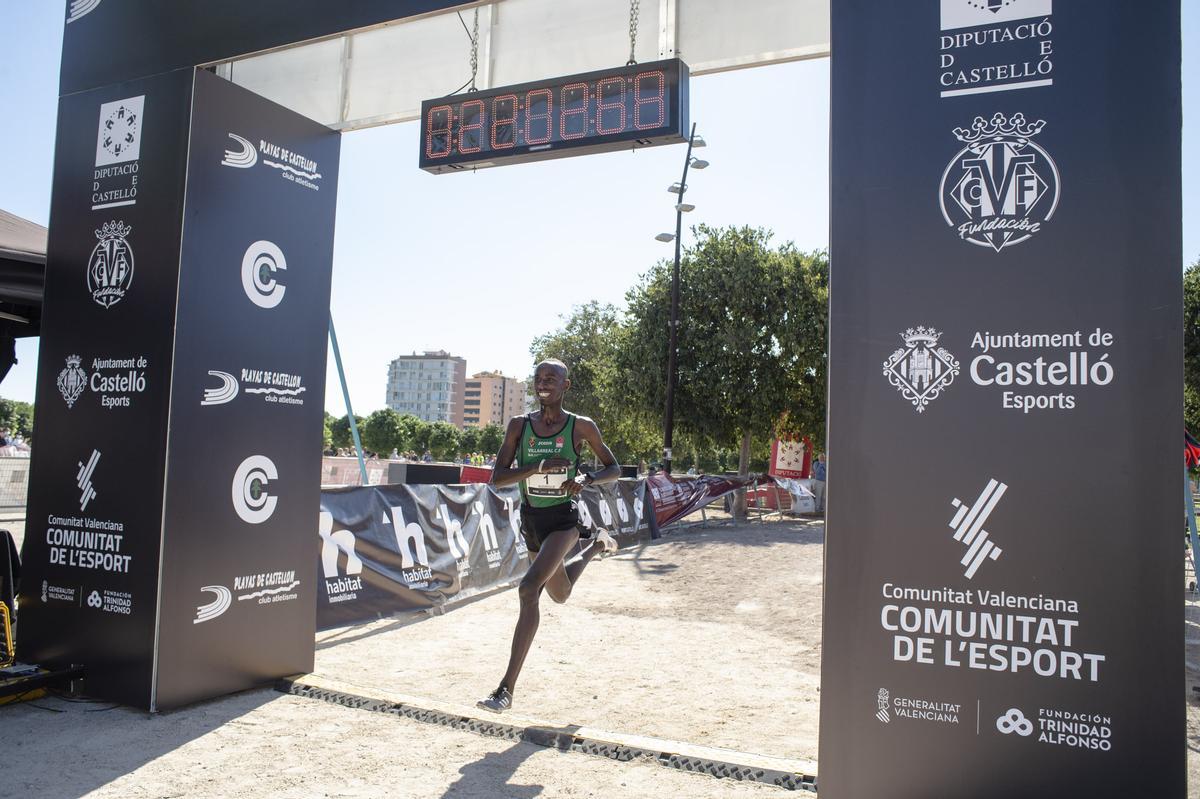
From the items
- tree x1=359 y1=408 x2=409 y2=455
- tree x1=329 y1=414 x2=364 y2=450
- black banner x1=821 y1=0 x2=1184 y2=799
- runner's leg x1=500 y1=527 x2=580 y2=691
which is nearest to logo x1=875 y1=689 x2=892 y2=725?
black banner x1=821 y1=0 x2=1184 y2=799

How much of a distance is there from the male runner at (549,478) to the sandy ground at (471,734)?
32.5 inches

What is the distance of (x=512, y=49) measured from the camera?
5996 millimetres

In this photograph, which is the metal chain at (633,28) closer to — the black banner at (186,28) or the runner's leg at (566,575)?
the black banner at (186,28)

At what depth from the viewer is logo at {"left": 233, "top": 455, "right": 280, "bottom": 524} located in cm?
561

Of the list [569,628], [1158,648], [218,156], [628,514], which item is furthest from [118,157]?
[628,514]

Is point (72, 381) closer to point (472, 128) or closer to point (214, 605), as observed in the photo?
point (214, 605)

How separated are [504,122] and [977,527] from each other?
3710mm

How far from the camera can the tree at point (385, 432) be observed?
93.4 m

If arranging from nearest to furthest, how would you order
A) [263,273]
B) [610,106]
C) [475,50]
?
[610,106] < [263,273] < [475,50]

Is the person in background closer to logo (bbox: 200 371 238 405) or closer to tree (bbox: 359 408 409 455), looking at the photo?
logo (bbox: 200 371 238 405)

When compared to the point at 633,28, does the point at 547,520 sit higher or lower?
lower

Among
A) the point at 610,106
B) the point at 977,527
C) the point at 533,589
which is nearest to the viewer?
the point at 977,527

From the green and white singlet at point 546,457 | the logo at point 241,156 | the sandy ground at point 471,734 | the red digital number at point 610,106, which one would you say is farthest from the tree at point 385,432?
the red digital number at point 610,106

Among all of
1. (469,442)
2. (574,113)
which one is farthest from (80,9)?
(469,442)
